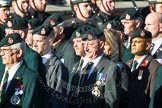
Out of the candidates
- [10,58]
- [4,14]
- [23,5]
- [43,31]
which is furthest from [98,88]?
[23,5]

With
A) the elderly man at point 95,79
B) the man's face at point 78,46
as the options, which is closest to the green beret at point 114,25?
the man's face at point 78,46

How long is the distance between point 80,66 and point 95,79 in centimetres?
46

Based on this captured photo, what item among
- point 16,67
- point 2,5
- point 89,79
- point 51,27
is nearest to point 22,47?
point 16,67

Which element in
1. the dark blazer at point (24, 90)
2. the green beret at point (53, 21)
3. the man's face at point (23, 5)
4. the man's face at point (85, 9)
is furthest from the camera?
the man's face at point (23, 5)

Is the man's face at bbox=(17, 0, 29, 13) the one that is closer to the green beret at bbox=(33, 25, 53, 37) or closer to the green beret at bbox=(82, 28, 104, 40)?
the green beret at bbox=(33, 25, 53, 37)

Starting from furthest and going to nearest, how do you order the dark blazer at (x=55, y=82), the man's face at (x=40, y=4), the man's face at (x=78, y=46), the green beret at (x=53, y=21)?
the man's face at (x=40, y=4)
the green beret at (x=53, y=21)
the man's face at (x=78, y=46)
the dark blazer at (x=55, y=82)

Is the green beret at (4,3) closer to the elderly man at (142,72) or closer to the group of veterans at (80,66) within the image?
the group of veterans at (80,66)

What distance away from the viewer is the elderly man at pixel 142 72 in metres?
10.5

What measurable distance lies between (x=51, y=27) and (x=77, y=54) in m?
0.72

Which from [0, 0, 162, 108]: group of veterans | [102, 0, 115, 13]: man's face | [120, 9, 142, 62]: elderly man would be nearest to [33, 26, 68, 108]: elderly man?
[0, 0, 162, 108]: group of veterans

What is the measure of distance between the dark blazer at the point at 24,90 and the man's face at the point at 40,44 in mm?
1013

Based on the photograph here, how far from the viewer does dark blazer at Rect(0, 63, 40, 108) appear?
9.53 m

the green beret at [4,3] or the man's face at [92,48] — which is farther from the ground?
the man's face at [92,48]

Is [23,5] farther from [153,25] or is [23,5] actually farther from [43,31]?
[153,25]
